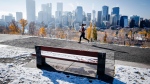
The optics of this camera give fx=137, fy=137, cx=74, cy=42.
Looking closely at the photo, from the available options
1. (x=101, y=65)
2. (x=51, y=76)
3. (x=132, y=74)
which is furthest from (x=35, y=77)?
(x=132, y=74)

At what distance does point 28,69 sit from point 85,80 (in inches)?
107

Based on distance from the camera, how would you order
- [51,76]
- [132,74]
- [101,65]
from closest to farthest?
[51,76]
[101,65]
[132,74]

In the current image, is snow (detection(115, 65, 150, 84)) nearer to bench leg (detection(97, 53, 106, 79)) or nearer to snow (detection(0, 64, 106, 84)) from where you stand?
bench leg (detection(97, 53, 106, 79))

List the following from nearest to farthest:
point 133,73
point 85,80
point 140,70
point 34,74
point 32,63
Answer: point 85,80, point 34,74, point 133,73, point 140,70, point 32,63

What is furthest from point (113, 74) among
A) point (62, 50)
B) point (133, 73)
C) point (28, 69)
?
point (28, 69)

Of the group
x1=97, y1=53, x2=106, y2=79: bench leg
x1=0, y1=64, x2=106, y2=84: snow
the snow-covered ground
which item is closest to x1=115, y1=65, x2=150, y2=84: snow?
the snow-covered ground

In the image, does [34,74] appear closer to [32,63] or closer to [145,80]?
[32,63]

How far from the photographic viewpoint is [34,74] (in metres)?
5.80

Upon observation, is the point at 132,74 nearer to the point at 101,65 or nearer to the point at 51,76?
the point at 101,65

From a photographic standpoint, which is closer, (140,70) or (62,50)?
(62,50)

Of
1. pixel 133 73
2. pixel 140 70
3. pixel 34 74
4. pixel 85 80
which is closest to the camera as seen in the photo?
pixel 85 80

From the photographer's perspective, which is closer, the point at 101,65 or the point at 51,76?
the point at 51,76

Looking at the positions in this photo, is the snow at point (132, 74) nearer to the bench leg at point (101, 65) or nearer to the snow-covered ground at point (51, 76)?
the snow-covered ground at point (51, 76)

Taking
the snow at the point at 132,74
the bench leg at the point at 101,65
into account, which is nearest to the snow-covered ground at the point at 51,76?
the snow at the point at 132,74
